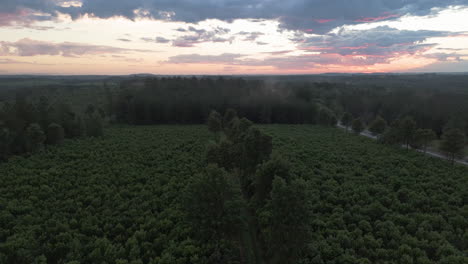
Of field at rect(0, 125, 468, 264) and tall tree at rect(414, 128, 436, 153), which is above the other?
tall tree at rect(414, 128, 436, 153)

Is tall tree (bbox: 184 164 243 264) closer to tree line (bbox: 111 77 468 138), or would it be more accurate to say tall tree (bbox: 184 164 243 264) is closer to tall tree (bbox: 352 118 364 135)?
tall tree (bbox: 352 118 364 135)

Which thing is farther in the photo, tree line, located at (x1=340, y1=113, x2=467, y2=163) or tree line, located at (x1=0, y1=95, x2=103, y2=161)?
tree line, located at (x1=0, y1=95, x2=103, y2=161)

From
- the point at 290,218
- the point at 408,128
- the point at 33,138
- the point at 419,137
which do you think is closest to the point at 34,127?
the point at 33,138

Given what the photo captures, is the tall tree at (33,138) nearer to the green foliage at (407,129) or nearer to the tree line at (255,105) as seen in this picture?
the tree line at (255,105)

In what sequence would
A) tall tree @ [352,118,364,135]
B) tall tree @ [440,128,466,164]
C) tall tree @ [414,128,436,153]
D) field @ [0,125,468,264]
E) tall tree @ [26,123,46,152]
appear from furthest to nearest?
tall tree @ [352,118,364,135]
tall tree @ [414,128,436,153]
tall tree @ [26,123,46,152]
tall tree @ [440,128,466,164]
field @ [0,125,468,264]

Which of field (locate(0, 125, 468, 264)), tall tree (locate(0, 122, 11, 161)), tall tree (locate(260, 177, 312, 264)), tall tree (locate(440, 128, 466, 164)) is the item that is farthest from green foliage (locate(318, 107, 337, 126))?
tall tree (locate(0, 122, 11, 161))

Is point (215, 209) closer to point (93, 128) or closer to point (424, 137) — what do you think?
point (424, 137)
